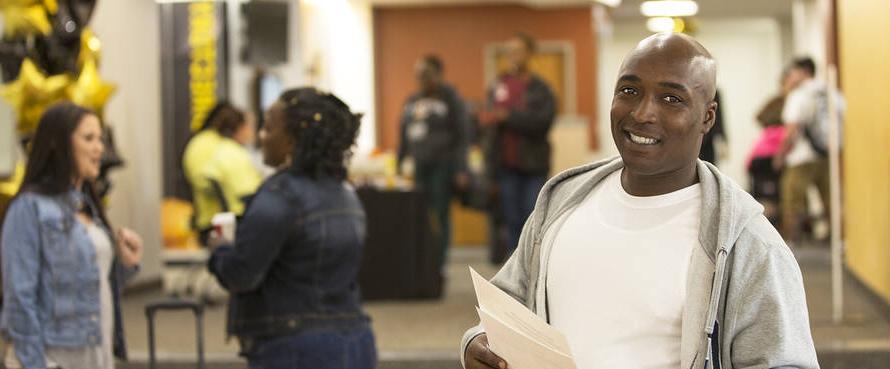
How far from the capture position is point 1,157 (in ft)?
27.0

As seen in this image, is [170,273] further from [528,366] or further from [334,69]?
[528,366]

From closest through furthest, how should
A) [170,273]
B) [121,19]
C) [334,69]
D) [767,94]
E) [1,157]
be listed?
[1,157]
[121,19]
[170,273]
[334,69]
[767,94]

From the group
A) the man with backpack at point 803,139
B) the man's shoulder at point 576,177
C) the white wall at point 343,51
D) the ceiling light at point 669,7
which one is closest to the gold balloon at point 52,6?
the man with backpack at point 803,139

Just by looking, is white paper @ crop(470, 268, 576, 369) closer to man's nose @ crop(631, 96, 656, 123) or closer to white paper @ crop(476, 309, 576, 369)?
white paper @ crop(476, 309, 576, 369)

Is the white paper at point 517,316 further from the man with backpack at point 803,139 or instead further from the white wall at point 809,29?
the white wall at point 809,29

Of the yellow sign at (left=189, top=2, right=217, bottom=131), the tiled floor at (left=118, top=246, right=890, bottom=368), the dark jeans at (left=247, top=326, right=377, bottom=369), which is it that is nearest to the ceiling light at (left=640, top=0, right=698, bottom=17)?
the yellow sign at (left=189, top=2, right=217, bottom=131)

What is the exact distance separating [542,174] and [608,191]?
7923mm

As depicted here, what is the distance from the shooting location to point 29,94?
24.3 feet

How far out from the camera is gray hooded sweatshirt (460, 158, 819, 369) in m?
2.02

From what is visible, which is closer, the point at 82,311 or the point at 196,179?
the point at 82,311

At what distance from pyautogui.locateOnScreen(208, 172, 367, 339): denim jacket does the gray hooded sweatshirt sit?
1818mm

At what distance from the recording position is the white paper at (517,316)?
2.05 meters

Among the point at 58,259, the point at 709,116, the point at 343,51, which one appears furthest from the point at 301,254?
the point at 343,51

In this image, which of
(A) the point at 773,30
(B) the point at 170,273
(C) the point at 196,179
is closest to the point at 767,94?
(A) the point at 773,30
